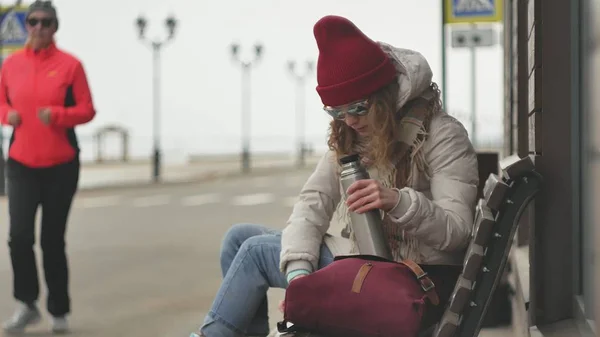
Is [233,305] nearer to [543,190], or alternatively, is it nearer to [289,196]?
[543,190]

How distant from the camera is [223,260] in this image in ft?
13.2

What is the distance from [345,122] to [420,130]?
26 cm

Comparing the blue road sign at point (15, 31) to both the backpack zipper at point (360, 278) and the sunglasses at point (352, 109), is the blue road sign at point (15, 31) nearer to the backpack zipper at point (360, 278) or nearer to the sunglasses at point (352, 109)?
the sunglasses at point (352, 109)

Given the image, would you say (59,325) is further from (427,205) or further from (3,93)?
(427,205)

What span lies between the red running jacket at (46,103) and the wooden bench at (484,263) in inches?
148

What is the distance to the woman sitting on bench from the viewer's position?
324 cm

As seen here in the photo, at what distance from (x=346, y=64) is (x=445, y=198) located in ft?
1.70

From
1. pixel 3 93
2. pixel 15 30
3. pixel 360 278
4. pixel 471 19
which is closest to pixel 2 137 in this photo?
pixel 15 30

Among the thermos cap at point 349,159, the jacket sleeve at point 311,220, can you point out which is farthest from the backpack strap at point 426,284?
the jacket sleeve at point 311,220

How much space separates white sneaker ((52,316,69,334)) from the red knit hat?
3.40 metres

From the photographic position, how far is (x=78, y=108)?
6332 millimetres

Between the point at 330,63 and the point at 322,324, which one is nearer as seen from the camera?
the point at 322,324

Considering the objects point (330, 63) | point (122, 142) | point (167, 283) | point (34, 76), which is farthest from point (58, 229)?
point (122, 142)

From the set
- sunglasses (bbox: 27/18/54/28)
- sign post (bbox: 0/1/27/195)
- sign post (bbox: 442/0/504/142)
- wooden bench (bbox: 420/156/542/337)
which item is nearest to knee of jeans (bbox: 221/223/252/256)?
wooden bench (bbox: 420/156/542/337)
